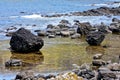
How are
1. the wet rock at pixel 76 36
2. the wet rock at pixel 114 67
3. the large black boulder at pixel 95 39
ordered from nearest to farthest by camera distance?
the wet rock at pixel 114 67, the large black boulder at pixel 95 39, the wet rock at pixel 76 36

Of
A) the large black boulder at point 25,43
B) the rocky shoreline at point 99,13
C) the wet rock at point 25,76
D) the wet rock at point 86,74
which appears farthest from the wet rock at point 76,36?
the rocky shoreline at point 99,13

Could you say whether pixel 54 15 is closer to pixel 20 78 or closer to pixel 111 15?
pixel 111 15

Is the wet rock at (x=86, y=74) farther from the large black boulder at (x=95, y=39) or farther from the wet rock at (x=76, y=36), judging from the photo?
the wet rock at (x=76, y=36)

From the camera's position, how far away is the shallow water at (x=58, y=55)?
1081 inches

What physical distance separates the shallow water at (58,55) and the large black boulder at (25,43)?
22.1 inches

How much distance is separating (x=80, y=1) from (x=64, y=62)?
2690 inches

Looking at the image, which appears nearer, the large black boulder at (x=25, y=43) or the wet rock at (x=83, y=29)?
the large black boulder at (x=25, y=43)

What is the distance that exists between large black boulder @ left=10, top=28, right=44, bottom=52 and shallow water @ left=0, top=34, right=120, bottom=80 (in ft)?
1.85

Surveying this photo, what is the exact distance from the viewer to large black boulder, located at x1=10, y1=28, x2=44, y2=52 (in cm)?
3319

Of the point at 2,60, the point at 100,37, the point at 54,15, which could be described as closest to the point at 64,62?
the point at 2,60

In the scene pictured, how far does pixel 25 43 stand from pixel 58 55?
305 cm

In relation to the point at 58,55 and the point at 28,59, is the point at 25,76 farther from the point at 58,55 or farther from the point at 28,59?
the point at 58,55

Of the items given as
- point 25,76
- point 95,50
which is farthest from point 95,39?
point 25,76

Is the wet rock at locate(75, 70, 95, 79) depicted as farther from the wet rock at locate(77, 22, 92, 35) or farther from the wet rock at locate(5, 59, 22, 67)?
the wet rock at locate(77, 22, 92, 35)
